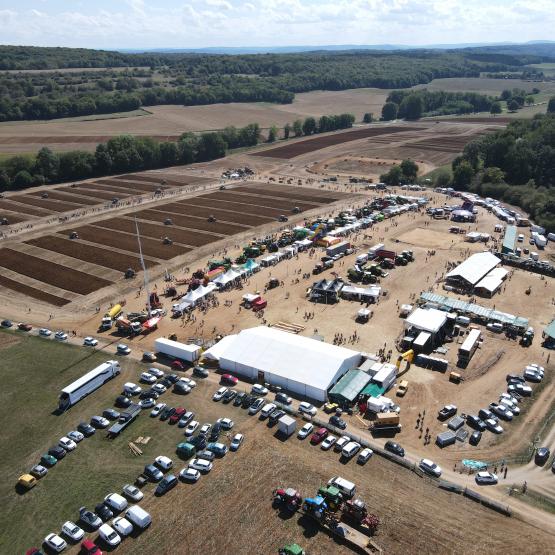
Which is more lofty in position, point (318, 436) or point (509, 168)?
point (509, 168)

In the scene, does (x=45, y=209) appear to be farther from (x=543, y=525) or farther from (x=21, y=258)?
(x=543, y=525)

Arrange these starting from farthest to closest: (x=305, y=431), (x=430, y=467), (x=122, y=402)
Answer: (x=122, y=402), (x=305, y=431), (x=430, y=467)

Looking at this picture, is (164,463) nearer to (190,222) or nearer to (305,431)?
(305,431)

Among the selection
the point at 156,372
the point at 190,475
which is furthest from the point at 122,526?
the point at 156,372

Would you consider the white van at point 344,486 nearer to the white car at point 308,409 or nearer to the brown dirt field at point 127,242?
the white car at point 308,409

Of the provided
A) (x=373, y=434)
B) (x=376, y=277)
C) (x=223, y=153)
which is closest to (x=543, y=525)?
(x=373, y=434)

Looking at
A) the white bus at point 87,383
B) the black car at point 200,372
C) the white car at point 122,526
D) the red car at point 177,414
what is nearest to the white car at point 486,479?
the red car at point 177,414

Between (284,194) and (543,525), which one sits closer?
(543,525)
